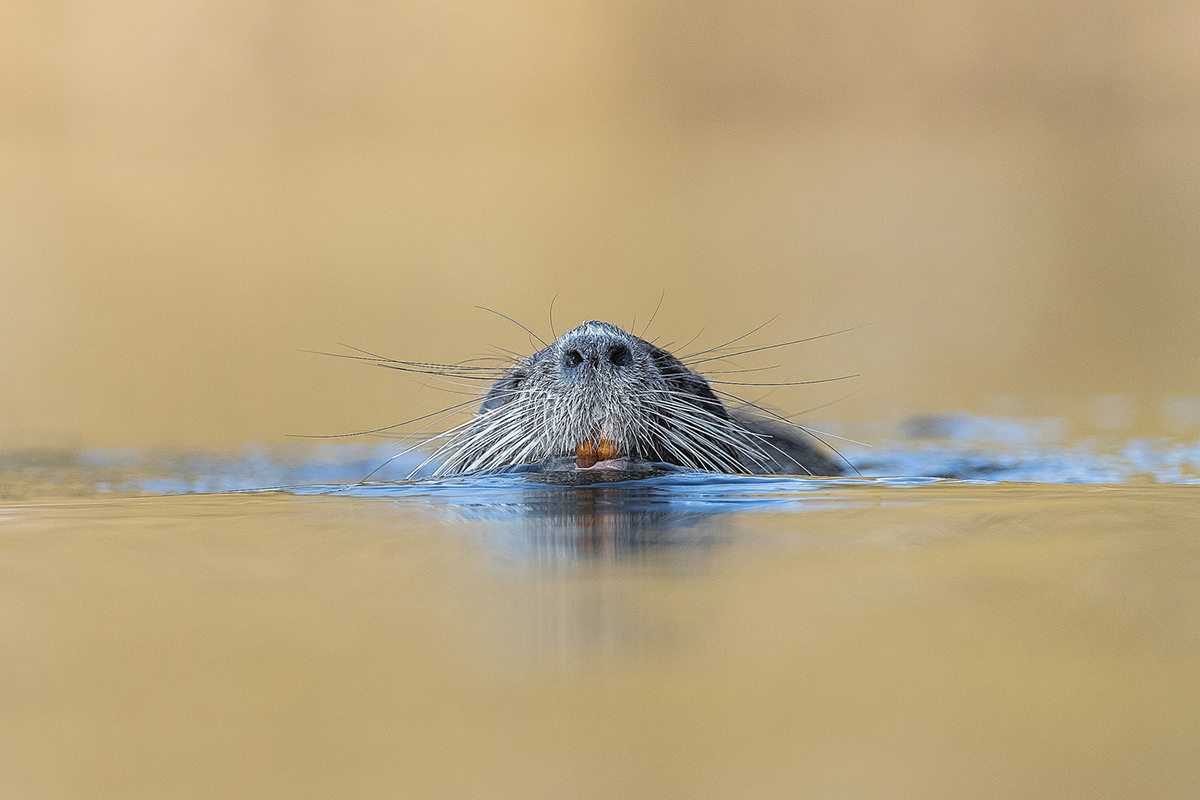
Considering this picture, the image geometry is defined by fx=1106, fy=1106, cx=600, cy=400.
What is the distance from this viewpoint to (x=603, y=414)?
3.11m

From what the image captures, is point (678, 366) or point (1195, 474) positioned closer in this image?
point (678, 366)

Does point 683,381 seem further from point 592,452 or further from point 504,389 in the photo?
point 504,389

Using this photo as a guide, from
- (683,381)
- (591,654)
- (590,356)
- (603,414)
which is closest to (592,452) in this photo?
(603,414)

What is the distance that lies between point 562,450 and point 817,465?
1.35 meters

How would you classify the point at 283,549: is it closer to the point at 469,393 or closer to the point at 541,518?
the point at 541,518

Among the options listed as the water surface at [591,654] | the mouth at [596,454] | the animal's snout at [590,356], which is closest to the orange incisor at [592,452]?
the mouth at [596,454]

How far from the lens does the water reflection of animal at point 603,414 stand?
10.2ft

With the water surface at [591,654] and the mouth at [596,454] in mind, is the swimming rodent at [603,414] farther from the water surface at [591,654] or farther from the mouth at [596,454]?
the water surface at [591,654]

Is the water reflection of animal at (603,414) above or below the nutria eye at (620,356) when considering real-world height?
below

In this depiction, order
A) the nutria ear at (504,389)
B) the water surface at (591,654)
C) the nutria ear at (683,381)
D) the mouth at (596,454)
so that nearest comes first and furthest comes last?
the water surface at (591,654) → the mouth at (596,454) → the nutria ear at (683,381) → the nutria ear at (504,389)

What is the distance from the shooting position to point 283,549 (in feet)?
6.12

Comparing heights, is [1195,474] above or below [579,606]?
above

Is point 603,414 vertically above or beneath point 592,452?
above

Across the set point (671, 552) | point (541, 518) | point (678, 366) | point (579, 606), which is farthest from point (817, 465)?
point (579, 606)
